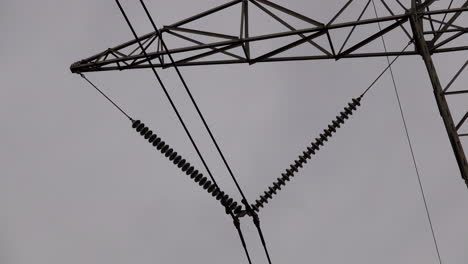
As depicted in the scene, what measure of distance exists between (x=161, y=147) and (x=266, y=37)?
318 cm

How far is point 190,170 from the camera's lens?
11.8 metres

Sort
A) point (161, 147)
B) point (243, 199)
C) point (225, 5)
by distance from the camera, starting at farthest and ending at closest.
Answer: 1. point (225, 5)
2. point (161, 147)
3. point (243, 199)

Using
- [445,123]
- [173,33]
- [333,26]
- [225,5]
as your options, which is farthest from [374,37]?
[173,33]

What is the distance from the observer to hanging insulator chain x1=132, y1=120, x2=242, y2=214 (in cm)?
1098

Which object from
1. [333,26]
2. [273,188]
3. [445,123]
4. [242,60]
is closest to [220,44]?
[242,60]

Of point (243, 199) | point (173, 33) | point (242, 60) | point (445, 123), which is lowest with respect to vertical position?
point (243, 199)

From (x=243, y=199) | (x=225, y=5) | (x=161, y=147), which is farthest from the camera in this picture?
(x=225, y=5)

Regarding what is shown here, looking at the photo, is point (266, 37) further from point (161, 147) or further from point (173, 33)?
point (161, 147)

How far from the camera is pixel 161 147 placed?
1198 cm

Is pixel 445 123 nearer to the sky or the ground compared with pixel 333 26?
nearer to the ground

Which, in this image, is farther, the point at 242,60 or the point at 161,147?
the point at 242,60

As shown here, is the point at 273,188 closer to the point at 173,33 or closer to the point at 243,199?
the point at 243,199

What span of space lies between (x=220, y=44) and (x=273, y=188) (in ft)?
10.8

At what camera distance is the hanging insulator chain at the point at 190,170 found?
36.0 ft
